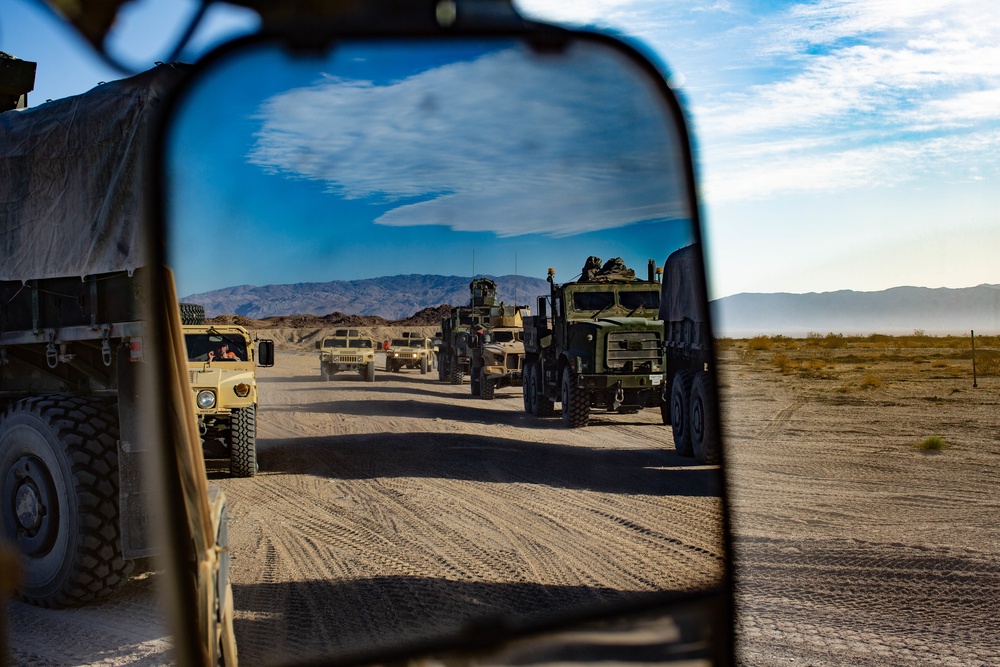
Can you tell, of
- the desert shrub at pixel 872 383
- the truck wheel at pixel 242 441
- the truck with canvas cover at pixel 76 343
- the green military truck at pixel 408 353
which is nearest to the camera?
the truck with canvas cover at pixel 76 343

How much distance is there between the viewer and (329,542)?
7023 mm

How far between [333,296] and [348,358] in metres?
27.1

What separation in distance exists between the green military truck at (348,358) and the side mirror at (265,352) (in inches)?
761

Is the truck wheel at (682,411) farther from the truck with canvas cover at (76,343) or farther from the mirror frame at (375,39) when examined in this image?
the mirror frame at (375,39)

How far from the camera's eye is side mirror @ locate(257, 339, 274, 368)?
8.98 m

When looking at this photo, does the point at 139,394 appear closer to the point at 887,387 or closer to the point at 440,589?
the point at 440,589

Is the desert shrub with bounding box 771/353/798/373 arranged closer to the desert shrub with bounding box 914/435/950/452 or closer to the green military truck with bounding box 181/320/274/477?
the desert shrub with bounding box 914/435/950/452

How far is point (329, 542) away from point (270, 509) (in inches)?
59.1

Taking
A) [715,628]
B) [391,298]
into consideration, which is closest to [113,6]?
[391,298]

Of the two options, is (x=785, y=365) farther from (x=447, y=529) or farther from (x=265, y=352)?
Answer: (x=447, y=529)

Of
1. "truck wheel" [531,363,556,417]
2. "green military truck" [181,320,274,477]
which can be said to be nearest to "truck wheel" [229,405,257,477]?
"green military truck" [181,320,274,477]

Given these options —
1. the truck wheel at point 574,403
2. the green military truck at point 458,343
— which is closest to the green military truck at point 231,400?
the truck wheel at point 574,403

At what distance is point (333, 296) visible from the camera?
354cm

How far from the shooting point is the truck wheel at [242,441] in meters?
9.55
